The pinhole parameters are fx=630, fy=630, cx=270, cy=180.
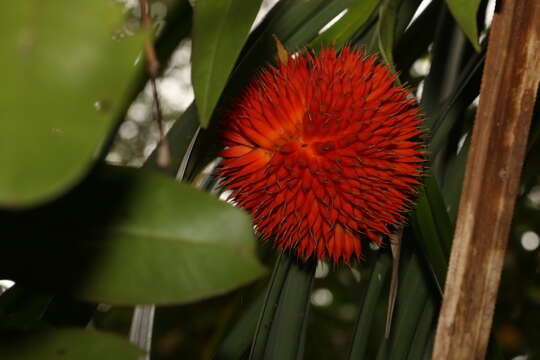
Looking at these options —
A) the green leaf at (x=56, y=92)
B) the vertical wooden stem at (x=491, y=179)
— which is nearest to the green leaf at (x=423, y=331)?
the vertical wooden stem at (x=491, y=179)

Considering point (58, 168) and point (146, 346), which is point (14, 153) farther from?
point (146, 346)

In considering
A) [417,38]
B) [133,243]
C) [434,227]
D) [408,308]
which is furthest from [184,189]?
[417,38]

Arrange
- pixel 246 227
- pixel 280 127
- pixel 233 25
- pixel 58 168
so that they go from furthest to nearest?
pixel 280 127
pixel 233 25
pixel 246 227
pixel 58 168

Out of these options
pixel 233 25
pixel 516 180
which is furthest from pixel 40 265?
pixel 516 180

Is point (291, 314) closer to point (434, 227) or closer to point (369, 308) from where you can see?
point (369, 308)

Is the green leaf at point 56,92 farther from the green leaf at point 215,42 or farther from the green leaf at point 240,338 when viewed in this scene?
the green leaf at point 240,338

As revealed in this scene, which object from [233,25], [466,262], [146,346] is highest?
[233,25]

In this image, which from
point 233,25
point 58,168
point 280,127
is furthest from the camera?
point 280,127
